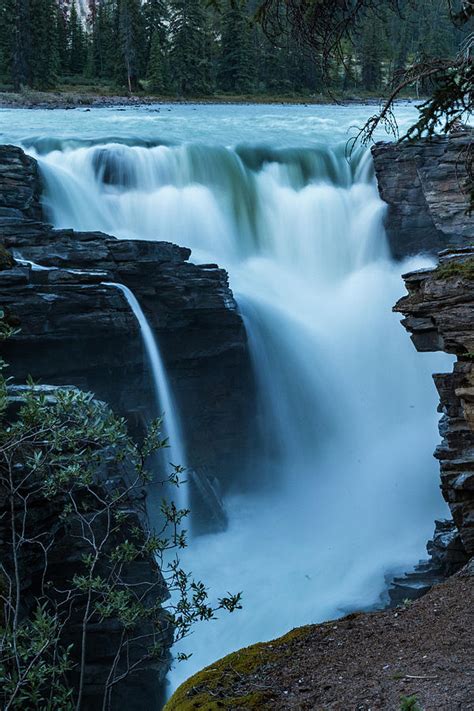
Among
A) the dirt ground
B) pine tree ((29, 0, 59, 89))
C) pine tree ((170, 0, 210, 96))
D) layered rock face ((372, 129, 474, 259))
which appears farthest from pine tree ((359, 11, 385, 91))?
the dirt ground

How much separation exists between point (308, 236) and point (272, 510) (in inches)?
356

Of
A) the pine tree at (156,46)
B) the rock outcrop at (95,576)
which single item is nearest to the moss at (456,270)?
the rock outcrop at (95,576)

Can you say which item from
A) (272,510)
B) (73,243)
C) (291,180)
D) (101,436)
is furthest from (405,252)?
(101,436)

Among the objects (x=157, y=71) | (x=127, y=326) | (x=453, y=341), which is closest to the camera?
(x=453, y=341)

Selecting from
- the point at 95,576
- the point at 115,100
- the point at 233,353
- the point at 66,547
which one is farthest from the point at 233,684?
the point at 115,100

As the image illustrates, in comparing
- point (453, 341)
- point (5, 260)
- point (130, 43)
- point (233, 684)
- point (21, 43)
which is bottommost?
point (233, 684)

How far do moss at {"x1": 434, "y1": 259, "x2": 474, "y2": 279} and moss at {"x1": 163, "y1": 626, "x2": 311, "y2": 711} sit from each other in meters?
4.34

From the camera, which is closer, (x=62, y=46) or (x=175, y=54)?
(x=175, y=54)

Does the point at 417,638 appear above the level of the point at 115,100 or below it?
below

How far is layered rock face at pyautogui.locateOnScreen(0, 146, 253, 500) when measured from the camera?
13641mm

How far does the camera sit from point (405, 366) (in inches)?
726

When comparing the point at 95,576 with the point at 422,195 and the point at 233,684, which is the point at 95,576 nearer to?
the point at 233,684

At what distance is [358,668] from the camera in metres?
4.83

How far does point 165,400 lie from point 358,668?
11.2m
